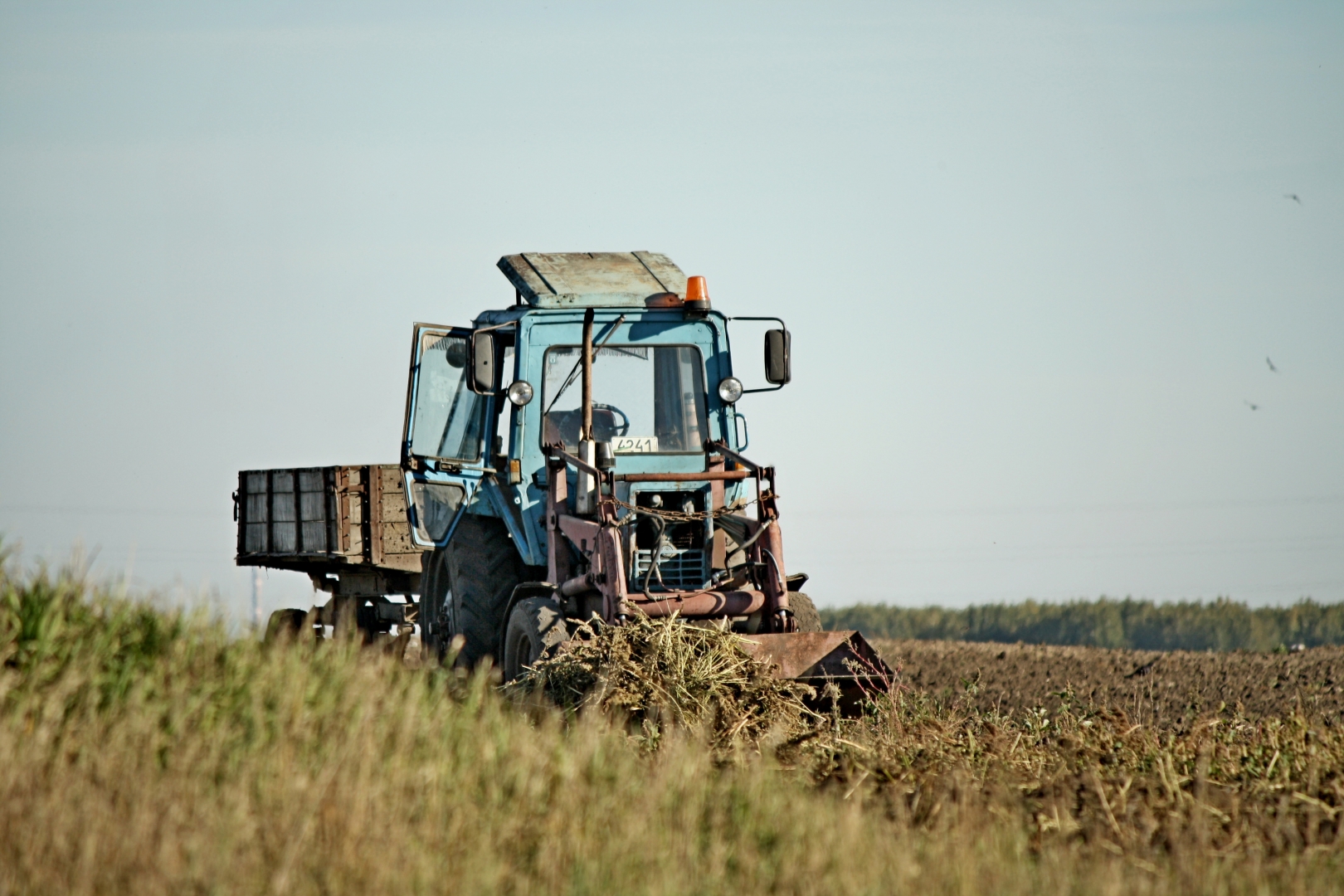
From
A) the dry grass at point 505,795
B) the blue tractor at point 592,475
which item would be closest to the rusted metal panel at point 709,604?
the blue tractor at point 592,475

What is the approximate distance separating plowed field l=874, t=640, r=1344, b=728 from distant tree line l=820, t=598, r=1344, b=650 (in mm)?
8122

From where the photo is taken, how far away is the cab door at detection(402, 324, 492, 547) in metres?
11.2

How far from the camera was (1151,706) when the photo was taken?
11.8 metres

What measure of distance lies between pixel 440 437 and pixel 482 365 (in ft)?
4.88

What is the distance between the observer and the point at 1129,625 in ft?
97.0

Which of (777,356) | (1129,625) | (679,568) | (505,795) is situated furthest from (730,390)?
(1129,625)

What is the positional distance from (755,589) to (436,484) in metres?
2.78

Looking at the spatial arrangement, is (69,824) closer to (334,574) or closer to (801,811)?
(801,811)

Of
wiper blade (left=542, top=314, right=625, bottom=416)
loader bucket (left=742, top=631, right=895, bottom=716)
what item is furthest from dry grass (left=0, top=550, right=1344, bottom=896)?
wiper blade (left=542, top=314, right=625, bottom=416)

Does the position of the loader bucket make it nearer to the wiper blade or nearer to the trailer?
the wiper blade

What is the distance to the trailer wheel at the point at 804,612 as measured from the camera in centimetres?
1011

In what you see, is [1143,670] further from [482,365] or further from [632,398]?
[482,365]

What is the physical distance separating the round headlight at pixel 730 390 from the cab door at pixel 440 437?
172cm

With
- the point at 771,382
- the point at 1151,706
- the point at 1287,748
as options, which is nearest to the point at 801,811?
the point at 1287,748
